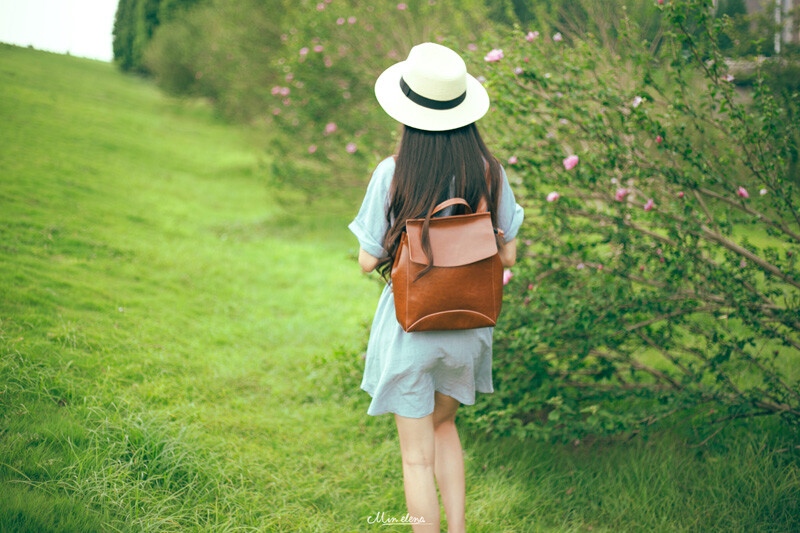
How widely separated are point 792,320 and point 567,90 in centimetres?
162

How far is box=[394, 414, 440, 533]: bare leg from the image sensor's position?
2016 millimetres

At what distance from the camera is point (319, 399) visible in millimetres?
3656

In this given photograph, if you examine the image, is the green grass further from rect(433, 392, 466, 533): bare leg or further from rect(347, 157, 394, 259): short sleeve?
rect(347, 157, 394, 259): short sleeve

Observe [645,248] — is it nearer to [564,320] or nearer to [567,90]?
[564,320]

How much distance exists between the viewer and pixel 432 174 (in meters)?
1.91

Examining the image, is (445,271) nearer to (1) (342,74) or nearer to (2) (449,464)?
(2) (449,464)

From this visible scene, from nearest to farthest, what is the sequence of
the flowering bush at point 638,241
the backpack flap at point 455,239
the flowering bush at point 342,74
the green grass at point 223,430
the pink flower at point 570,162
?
the backpack flap at point 455,239 < the green grass at point 223,430 < the flowering bush at point 638,241 < the pink flower at point 570,162 < the flowering bush at point 342,74

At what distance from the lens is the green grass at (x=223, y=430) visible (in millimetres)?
2312

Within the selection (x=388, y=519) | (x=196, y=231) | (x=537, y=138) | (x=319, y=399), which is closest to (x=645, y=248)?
(x=537, y=138)

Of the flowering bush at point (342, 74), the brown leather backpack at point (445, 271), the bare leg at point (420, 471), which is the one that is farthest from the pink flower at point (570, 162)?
the flowering bush at point (342, 74)

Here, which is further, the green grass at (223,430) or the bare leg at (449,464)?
the green grass at (223,430)

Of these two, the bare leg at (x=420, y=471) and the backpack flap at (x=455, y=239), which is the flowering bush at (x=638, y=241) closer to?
the bare leg at (x=420, y=471)

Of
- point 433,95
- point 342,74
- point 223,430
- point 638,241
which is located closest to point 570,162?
point 638,241

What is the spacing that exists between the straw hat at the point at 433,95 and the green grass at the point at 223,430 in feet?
5.34
